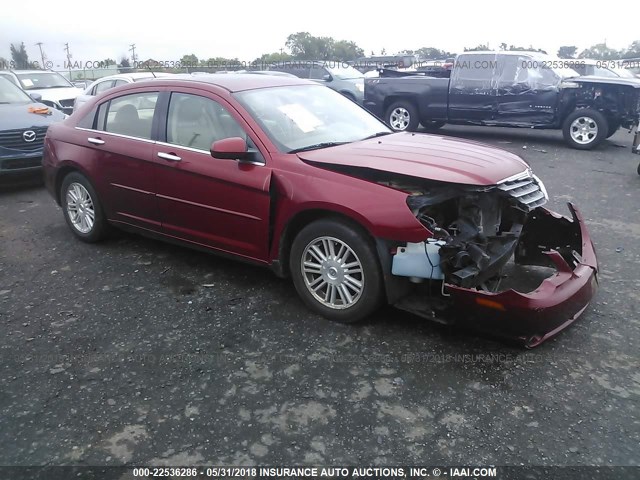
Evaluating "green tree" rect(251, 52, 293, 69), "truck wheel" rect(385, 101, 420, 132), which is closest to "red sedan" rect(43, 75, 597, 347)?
"truck wheel" rect(385, 101, 420, 132)

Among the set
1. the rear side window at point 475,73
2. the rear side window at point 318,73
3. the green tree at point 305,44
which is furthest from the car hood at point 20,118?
the green tree at point 305,44

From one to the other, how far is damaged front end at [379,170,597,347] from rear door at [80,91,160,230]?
231 cm

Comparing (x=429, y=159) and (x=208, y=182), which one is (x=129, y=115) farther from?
(x=429, y=159)

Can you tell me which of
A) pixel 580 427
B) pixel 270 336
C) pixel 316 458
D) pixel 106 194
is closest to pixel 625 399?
pixel 580 427

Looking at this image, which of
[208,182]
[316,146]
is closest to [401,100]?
[316,146]

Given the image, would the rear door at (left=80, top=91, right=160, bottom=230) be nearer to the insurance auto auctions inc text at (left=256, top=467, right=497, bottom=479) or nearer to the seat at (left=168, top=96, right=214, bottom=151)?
the seat at (left=168, top=96, right=214, bottom=151)

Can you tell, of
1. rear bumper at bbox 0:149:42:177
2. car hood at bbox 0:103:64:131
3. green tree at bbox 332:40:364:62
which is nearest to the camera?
rear bumper at bbox 0:149:42:177

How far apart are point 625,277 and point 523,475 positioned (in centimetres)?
264

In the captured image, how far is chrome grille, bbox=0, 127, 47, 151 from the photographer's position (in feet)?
24.0

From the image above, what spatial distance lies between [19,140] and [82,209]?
3.15m

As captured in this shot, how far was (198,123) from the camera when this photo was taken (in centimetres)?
420

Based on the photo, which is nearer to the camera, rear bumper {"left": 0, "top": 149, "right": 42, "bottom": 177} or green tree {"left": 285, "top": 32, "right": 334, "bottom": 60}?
rear bumper {"left": 0, "top": 149, "right": 42, "bottom": 177}

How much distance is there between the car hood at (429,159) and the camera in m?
3.30

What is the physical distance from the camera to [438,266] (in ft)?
10.5
